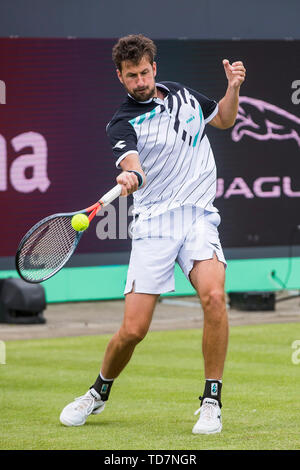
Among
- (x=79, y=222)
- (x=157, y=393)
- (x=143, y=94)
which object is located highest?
(x=143, y=94)

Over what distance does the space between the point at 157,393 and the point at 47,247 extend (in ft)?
5.62

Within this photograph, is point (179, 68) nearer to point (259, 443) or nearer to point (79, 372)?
point (79, 372)

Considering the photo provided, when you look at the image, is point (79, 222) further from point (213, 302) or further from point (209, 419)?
point (209, 419)

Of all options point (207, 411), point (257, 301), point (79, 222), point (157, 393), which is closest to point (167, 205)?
point (79, 222)

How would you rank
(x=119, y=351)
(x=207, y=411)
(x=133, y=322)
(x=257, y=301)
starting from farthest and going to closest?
(x=257, y=301), (x=119, y=351), (x=133, y=322), (x=207, y=411)

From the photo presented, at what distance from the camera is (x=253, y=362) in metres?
8.56

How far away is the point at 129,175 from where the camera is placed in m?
5.45

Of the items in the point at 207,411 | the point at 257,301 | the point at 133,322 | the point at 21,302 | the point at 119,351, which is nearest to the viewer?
the point at 207,411

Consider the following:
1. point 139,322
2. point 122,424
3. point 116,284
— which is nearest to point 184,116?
point 139,322

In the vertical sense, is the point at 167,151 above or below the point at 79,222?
above

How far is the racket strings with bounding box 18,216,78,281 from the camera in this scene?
575 cm
